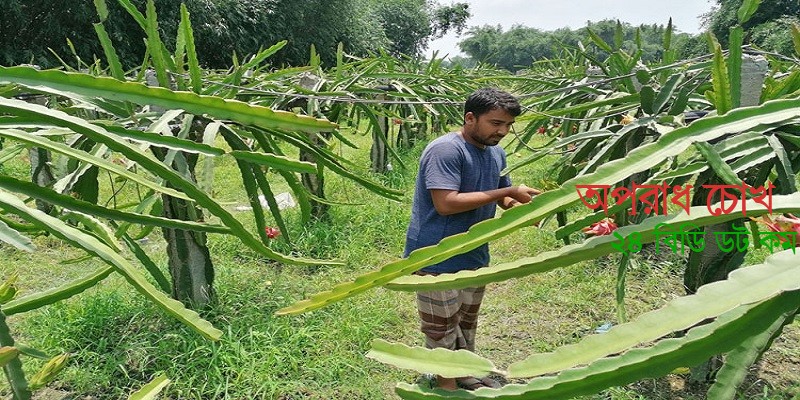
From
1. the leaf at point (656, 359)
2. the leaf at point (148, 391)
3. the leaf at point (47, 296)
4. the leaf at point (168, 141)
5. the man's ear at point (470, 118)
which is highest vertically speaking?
the leaf at point (168, 141)

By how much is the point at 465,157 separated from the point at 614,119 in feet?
3.15

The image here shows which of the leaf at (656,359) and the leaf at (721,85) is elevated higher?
the leaf at (721,85)

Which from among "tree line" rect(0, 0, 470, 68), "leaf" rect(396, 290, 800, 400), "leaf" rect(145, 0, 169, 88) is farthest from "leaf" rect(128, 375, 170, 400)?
"tree line" rect(0, 0, 470, 68)

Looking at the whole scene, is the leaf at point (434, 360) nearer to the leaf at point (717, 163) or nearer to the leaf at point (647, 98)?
the leaf at point (717, 163)

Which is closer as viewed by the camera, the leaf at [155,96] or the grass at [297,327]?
the leaf at [155,96]

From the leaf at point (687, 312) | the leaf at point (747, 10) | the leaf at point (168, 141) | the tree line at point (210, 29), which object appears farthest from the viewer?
the tree line at point (210, 29)

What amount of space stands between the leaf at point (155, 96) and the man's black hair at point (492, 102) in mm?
858

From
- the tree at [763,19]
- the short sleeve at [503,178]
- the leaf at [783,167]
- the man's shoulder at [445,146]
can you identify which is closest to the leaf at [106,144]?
the man's shoulder at [445,146]

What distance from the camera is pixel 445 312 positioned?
1.62m

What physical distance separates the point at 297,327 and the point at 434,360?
1.63 meters

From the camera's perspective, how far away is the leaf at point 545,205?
0.56 metres

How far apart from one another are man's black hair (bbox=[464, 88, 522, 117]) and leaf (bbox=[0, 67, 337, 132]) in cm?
86

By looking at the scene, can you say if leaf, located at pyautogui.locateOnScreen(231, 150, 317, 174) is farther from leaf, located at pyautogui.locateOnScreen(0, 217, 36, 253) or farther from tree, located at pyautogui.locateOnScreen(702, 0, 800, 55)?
tree, located at pyautogui.locateOnScreen(702, 0, 800, 55)

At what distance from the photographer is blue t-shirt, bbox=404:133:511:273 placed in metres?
1.52
